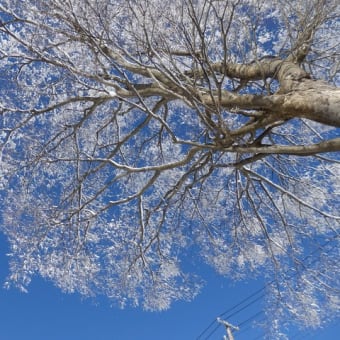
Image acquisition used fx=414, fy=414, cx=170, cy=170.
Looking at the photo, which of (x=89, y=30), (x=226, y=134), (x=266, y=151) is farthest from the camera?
(x=89, y=30)

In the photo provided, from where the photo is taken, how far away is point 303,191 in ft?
14.7

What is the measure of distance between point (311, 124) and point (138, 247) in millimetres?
2261

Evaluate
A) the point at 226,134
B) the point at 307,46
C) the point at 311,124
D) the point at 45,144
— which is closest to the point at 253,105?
the point at 226,134

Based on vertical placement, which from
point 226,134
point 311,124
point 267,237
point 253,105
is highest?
point 311,124

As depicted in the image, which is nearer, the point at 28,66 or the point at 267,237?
the point at 28,66

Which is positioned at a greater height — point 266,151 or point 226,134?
point 226,134

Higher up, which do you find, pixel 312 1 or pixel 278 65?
pixel 312 1

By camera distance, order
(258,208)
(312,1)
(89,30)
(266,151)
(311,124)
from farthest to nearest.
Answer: (258,208) → (311,124) → (312,1) → (89,30) → (266,151)

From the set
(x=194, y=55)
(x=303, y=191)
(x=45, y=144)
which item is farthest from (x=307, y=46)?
(x=45, y=144)

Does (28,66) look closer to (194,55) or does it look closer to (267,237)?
(194,55)

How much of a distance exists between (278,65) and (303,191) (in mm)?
1885

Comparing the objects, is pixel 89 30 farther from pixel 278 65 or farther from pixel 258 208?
pixel 258 208

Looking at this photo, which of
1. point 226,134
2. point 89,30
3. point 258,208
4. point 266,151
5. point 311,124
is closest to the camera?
point 266,151

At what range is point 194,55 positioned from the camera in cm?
240
